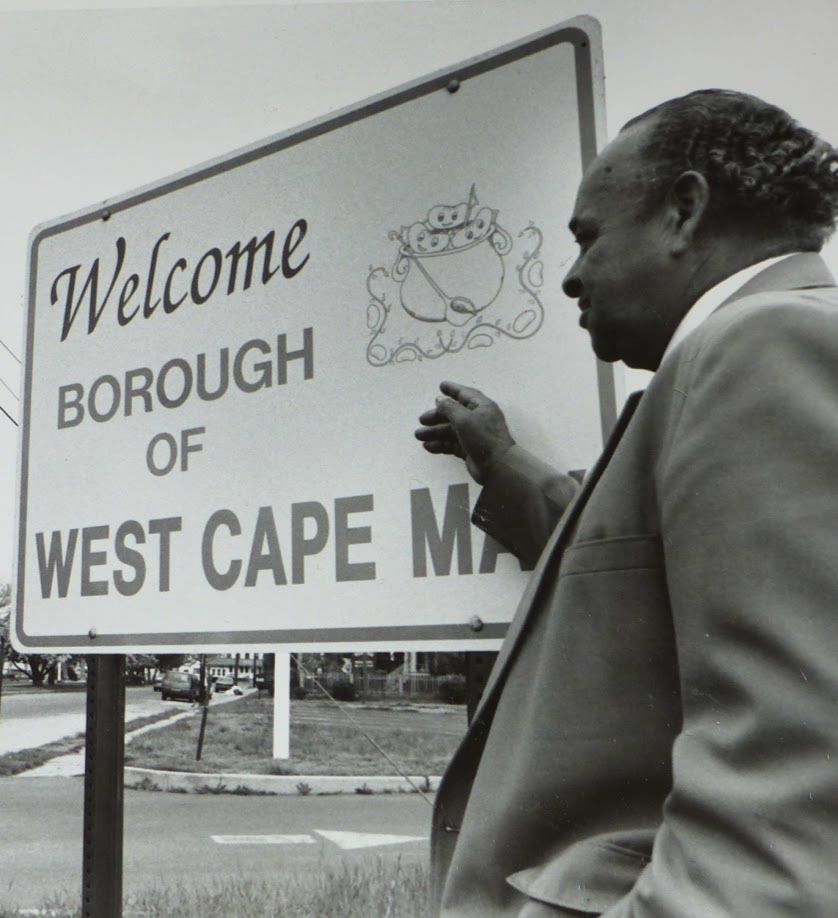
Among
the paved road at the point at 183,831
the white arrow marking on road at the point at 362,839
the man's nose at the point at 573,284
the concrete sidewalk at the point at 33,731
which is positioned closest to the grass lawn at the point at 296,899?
the paved road at the point at 183,831

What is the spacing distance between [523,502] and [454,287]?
0.34 metres

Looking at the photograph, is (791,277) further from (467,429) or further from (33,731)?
(33,731)

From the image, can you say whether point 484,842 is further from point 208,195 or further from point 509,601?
point 208,195

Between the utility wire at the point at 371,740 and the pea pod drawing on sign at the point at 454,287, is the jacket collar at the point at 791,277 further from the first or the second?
the utility wire at the point at 371,740

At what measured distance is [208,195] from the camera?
1.58 m

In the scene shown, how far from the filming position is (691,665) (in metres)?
0.58

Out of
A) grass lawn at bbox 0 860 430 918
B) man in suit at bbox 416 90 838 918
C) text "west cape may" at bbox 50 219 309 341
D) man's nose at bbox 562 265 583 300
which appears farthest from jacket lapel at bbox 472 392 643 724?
grass lawn at bbox 0 860 430 918

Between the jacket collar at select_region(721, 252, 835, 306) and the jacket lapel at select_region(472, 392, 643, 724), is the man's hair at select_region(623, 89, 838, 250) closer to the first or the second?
the jacket collar at select_region(721, 252, 835, 306)

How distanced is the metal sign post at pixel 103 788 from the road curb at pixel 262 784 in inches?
230

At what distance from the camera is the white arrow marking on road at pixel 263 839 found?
19.0 feet

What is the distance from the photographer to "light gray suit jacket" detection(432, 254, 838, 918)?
52cm

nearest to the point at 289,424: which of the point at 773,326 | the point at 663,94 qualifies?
the point at 663,94

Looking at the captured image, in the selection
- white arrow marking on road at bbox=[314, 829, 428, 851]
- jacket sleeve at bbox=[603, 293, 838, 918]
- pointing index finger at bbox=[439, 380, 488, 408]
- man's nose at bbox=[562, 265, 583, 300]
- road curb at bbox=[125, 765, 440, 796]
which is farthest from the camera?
road curb at bbox=[125, 765, 440, 796]

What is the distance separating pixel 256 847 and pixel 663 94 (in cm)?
524
